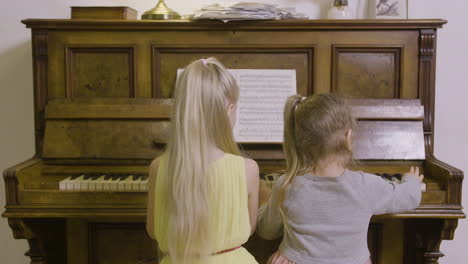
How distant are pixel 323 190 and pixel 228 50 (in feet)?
3.66

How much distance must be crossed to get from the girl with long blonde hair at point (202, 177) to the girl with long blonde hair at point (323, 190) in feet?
0.66

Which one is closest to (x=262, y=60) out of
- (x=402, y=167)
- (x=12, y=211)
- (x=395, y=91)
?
(x=395, y=91)

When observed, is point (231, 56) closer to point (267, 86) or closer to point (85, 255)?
point (267, 86)

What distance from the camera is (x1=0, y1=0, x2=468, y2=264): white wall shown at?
3.16 m

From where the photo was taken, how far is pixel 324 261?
174cm

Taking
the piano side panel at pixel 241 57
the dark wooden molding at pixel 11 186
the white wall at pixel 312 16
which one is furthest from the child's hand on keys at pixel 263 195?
the white wall at pixel 312 16

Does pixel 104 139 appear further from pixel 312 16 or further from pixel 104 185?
pixel 312 16

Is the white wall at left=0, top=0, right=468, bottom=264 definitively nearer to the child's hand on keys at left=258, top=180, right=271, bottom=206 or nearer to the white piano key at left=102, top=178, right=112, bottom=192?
the white piano key at left=102, top=178, right=112, bottom=192

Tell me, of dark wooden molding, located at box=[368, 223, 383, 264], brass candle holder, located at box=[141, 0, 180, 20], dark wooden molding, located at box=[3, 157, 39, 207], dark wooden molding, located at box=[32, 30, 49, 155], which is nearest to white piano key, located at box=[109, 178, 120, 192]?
dark wooden molding, located at box=[3, 157, 39, 207]

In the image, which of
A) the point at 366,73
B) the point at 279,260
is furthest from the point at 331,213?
the point at 366,73

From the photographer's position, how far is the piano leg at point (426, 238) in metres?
2.28

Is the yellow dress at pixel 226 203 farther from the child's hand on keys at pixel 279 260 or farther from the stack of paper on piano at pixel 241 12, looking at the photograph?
the stack of paper on piano at pixel 241 12

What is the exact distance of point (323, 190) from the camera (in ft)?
5.65

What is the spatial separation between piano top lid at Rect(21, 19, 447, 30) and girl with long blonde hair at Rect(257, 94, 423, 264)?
0.86m
